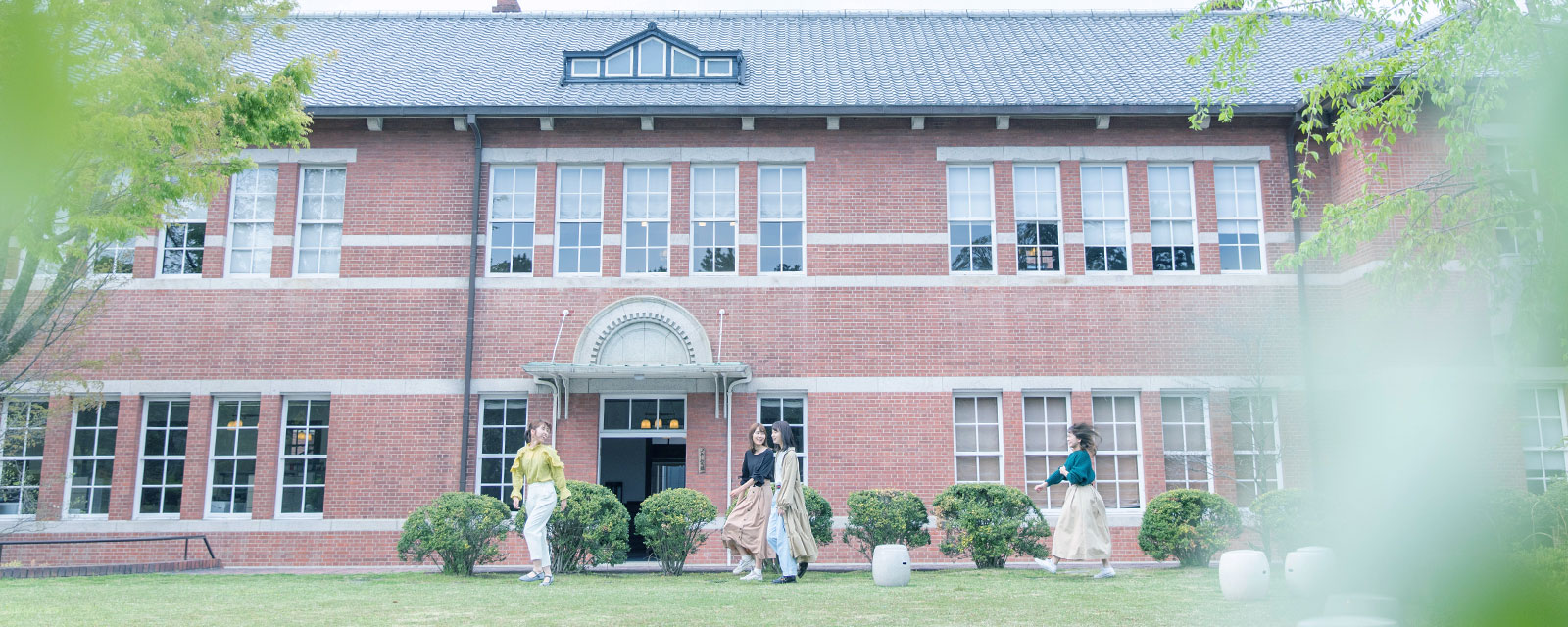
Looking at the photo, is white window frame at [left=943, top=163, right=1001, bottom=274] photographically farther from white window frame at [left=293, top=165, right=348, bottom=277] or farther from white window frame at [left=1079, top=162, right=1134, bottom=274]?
white window frame at [left=293, top=165, right=348, bottom=277]

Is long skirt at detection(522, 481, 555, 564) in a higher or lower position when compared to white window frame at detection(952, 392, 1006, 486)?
lower

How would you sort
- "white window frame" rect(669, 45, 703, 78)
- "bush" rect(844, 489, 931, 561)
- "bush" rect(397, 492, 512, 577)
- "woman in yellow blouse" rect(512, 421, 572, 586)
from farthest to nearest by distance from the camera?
"white window frame" rect(669, 45, 703, 78) < "bush" rect(844, 489, 931, 561) < "bush" rect(397, 492, 512, 577) < "woman in yellow blouse" rect(512, 421, 572, 586)

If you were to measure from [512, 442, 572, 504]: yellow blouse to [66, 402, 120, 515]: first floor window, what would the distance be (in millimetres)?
7779

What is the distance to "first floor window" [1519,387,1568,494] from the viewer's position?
15.2 m

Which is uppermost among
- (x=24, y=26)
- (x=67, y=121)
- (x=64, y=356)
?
(x=64, y=356)

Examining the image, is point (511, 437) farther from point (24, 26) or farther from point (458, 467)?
point (24, 26)

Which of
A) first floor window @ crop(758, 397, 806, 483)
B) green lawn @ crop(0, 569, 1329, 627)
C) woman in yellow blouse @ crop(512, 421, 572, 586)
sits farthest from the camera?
first floor window @ crop(758, 397, 806, 483)

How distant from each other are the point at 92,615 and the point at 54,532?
8.60m

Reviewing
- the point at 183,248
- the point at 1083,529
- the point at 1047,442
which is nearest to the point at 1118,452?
the point at 1047,442

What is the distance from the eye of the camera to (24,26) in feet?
3.18

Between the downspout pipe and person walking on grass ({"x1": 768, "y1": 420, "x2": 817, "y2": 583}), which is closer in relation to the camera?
person walking on grass ({"x1": 768, "y1": 420, "x2": 817, "y2": 583})

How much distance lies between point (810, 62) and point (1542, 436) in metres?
12.3

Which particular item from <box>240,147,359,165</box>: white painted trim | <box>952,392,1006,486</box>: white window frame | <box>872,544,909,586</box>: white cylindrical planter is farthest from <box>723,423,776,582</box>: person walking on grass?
<box>240,147,359,165</box>: white painted trim

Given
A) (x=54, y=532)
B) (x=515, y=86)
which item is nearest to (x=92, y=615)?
(x=54, y=532)
